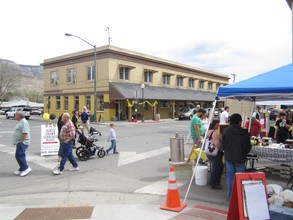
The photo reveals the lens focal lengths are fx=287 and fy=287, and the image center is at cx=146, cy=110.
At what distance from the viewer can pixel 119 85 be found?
1307 inches

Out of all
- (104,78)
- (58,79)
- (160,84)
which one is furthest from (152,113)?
(58,79)

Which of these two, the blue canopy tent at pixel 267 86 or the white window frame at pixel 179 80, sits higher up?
the white window frame at pixel 179 80

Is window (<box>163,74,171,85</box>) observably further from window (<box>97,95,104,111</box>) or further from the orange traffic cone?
the orange traffic cone

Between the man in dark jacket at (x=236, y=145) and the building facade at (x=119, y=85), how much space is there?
25.9 metres

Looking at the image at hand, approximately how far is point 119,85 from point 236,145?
28347mm

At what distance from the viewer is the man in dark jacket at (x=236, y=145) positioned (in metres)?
5.48

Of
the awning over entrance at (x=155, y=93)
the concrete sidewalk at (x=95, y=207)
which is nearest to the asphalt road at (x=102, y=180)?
the concrete sidewalk at (x=95, y=207)

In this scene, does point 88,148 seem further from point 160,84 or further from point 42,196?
point 160,84

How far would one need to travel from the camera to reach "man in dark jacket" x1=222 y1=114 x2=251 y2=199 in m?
5.48

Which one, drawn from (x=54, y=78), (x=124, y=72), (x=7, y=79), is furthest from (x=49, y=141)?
(x=7, y=79)

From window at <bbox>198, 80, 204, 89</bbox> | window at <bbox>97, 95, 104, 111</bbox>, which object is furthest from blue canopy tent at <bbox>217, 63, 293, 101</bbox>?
window at <bbox>198, 80, 204, 89</bbox>

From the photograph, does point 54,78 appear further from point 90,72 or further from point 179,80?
point 179,80

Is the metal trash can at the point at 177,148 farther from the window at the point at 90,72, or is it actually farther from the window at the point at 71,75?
the window at the point at 71,75

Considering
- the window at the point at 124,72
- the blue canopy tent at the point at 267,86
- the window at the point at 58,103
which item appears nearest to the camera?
→ the blue canopy tent at the point at 267,86
